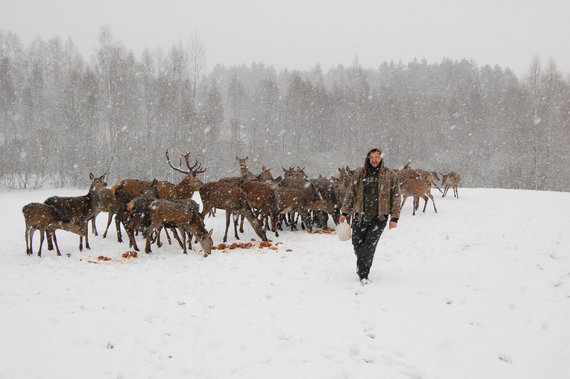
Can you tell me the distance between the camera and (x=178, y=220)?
8430 millimetres

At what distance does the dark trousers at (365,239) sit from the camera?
5930 millimetres

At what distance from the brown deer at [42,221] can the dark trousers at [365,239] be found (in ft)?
22.0

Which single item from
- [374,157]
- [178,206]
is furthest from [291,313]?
[178,206]

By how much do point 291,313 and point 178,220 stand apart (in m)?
4.32

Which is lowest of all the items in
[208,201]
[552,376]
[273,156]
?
[552,376]

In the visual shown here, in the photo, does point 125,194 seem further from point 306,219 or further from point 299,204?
point 306,219

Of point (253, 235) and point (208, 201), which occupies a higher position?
point (208, 201)

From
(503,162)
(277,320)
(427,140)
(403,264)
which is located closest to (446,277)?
(403,264)

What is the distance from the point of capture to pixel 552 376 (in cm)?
359

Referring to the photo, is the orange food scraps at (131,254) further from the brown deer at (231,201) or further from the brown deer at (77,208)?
the brown deer at (231,201)

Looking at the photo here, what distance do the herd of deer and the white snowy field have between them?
2.17 feet

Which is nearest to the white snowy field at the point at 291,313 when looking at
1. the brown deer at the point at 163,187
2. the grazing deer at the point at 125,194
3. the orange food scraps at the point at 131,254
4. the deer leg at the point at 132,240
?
the orange food scraps at the point at 131,254

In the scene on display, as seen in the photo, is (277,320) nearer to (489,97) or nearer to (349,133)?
(349,133)

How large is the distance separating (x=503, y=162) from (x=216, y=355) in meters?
41.2
